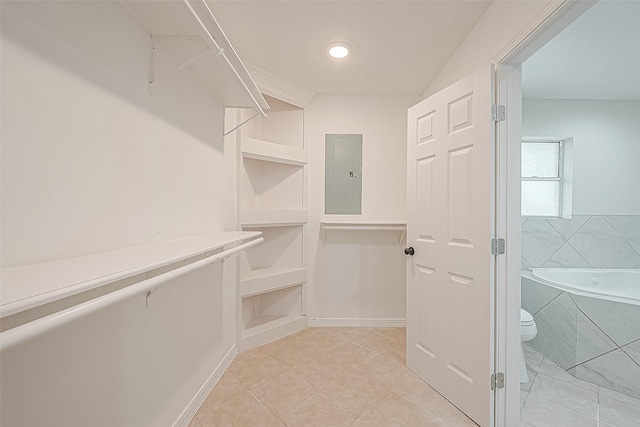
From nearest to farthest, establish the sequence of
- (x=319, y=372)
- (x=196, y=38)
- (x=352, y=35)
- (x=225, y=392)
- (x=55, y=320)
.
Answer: (x=55, y=320) → (x=196, y=38) → (x=225, y=392) → (x=352, y=35) → (x=319, y=372)

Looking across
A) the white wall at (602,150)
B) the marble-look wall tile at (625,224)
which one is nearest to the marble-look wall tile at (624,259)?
the marble-look wall tile at (625,224)

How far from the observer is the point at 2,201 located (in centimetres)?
63

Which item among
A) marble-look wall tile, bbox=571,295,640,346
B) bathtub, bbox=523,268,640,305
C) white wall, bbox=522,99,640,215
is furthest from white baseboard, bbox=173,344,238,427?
white wall, bbox=522,99,640,215

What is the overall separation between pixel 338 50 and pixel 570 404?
2713 millimetres

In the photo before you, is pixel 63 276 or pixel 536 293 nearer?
pixel 63 276

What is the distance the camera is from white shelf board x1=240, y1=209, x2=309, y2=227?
7.20 ft

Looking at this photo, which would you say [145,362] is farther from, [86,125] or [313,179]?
[313,179]

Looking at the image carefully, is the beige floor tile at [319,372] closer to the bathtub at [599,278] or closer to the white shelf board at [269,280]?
the white shelf board at [269,280]

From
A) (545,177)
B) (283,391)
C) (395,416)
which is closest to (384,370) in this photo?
(395,416)

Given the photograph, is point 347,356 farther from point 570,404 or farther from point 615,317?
point 615,317

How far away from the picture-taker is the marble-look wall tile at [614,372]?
65.8 inches

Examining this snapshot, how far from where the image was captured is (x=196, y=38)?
115cm

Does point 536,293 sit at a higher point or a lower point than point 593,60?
lower

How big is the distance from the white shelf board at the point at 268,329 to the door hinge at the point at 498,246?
182 cm
